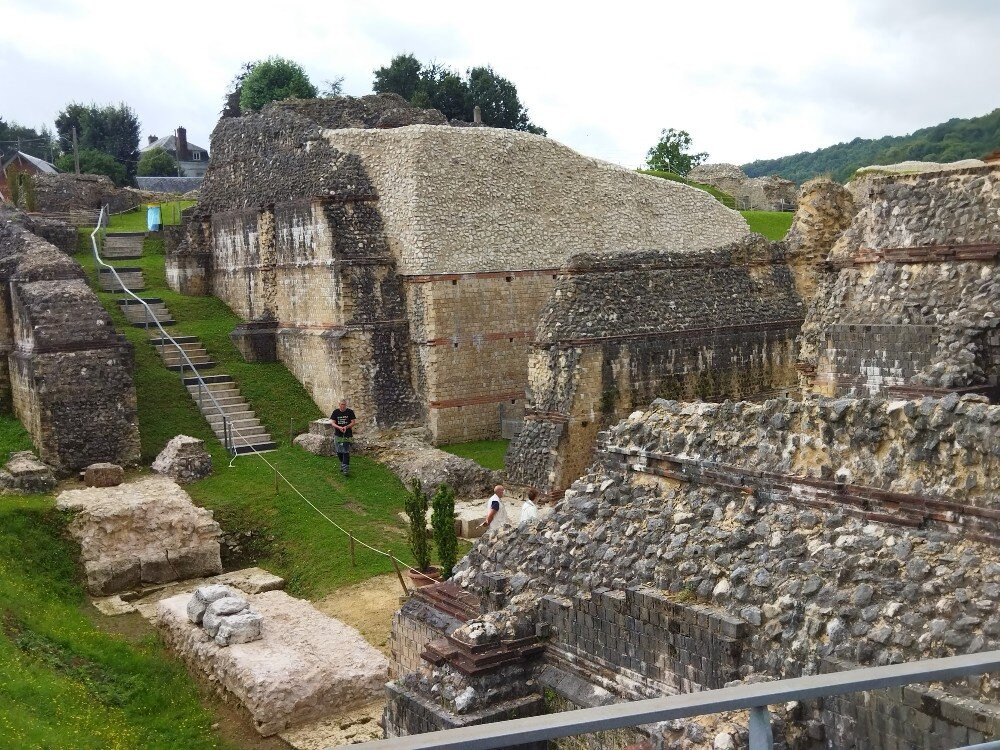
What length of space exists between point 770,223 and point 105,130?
42094 millimetres

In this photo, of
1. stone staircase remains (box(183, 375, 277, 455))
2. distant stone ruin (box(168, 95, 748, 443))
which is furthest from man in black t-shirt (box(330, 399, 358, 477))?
distant stone ruin (box(168, 95, 748, 443))

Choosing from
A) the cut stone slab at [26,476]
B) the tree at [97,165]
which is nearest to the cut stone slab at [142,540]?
the cut stone slab at [26,476]

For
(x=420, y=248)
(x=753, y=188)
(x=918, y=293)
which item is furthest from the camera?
(x=753, y=188)

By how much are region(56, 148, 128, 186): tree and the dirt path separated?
40.1m

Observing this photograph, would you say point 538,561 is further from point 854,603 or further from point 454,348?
point 454,348

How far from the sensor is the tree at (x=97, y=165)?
48.6 meters

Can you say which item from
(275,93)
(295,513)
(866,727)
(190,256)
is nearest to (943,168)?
(866,727)

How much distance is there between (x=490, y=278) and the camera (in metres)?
21.2

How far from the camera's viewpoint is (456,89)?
48.9m

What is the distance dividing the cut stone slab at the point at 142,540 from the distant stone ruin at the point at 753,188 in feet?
109

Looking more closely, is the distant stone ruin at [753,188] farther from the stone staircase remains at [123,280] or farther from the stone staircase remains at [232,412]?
the stone staircase remains at [232,412]

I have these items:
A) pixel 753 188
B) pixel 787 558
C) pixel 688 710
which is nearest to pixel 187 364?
pixel 787 558

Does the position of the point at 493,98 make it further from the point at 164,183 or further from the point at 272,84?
the point at 164,183

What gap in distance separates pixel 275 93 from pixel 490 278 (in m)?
32.0
